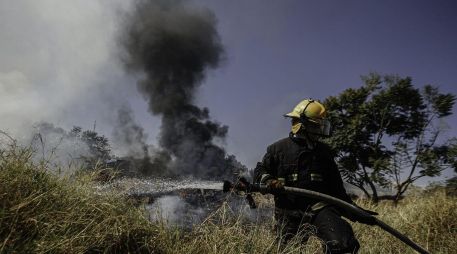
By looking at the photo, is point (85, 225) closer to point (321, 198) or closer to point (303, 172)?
point (321, 198)

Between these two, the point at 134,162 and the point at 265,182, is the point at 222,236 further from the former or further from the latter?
the point at 134,162

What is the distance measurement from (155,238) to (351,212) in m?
1.95

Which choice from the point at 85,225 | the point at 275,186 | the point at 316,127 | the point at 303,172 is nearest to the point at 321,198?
the point at 275,186

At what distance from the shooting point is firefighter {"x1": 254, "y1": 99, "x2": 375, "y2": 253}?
4.23 meters

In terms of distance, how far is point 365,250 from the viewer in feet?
17.5

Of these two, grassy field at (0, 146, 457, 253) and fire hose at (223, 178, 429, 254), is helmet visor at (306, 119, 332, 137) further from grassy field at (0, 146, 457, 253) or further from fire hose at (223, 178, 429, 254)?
grassy field at (0, 146, 457, 253)

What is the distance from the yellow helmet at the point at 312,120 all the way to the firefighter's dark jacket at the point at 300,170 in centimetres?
16

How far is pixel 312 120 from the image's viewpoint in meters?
4.65

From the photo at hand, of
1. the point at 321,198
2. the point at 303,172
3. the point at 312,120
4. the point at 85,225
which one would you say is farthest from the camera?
the point at 312,120

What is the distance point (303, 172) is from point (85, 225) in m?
2.41

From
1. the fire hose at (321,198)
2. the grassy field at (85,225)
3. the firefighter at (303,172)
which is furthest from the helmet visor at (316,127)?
the grassy field at (85,225)

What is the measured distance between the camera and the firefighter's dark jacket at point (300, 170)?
14.5ft

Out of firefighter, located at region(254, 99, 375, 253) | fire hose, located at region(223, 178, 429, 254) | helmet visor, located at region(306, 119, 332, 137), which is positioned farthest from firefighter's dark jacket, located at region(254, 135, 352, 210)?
fire hose, located at region(223, 178, 429, 254)

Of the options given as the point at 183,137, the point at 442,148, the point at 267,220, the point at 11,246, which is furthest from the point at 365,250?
the point at 183,137
